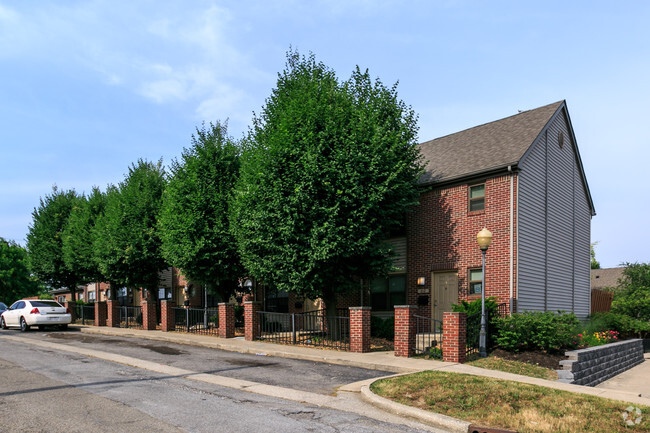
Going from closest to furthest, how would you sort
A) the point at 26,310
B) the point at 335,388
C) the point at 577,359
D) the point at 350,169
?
1. the point at 335,388
2. the point at 577,359
3. the point at 350,169
4. the point at 26,310

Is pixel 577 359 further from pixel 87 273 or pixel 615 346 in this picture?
pixel 87 273

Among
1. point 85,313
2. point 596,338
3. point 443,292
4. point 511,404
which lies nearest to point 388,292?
point 443,292

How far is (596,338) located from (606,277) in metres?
38.8

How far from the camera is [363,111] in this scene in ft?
60.6

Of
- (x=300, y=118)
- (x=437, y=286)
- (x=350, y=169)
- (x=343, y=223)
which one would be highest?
(x=300, y=118)

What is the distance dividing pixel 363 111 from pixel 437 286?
7526 mm

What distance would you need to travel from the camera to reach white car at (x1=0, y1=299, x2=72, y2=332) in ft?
83.6

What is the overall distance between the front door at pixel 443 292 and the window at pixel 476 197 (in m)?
2.68

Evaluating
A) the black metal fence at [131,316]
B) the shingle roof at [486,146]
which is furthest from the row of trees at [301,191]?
the black metal fence at [131,316]

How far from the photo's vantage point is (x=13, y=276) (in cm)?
6488

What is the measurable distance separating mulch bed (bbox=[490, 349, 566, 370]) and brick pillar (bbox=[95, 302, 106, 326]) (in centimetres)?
2293

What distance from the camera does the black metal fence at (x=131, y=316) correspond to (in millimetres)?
28002

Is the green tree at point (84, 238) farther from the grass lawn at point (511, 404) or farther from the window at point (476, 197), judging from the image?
the grass lawn at point (511, 404)

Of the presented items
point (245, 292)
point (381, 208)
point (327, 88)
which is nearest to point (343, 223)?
point (381, 208)
